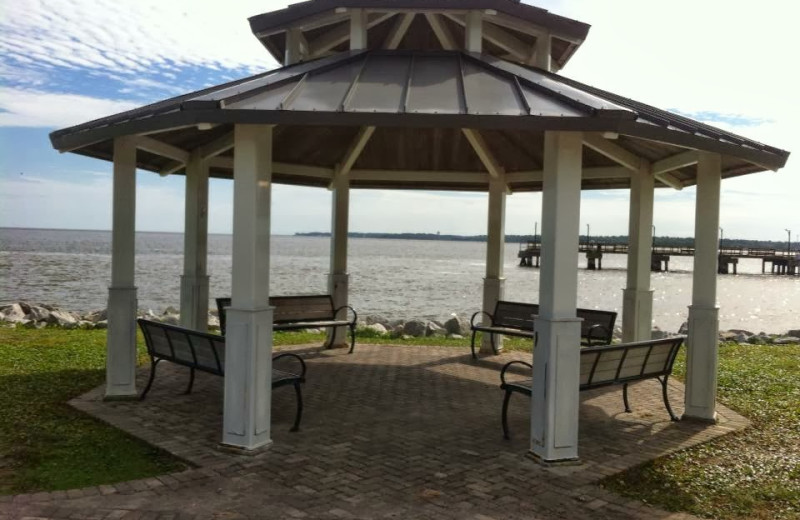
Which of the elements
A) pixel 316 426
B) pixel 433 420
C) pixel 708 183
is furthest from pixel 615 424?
pixel 316 426

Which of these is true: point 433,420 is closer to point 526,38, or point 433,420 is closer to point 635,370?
point 635,370

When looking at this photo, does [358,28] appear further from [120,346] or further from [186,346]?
[120,346]

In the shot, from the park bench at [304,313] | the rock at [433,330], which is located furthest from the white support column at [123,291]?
the rock at [433,330]

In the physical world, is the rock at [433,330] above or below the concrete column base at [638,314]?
below

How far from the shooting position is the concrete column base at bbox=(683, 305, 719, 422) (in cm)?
715

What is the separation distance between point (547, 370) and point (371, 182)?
7549 millimetres

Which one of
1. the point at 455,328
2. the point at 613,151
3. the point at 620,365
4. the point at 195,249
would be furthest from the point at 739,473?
the point at 455,328

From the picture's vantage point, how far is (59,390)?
26.1 ft

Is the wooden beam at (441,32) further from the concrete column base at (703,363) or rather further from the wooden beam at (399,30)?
the concrete column base at (703,363)

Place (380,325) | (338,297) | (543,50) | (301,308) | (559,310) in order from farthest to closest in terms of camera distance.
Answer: (380,325), (338,297), (301,308), (543,50), (559,310)

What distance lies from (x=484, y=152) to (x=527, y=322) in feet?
9.70

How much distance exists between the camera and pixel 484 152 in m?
10.5

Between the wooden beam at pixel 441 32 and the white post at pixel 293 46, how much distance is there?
5.95ft

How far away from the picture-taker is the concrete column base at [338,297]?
11.9 meters
